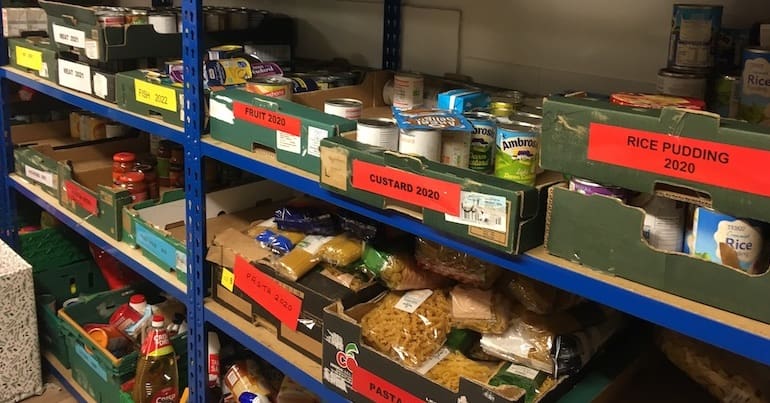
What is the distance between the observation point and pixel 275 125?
145 centimetres

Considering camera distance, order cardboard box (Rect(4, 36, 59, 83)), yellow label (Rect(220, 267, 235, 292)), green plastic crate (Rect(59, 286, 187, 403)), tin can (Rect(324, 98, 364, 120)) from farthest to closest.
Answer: cardboard box (Rect(4, 36, 59, 83)), green plastic crate (Rect(59, 286, 187, 403)), yellow label (Rect(220, 267, 235, 292)), tin can (Rect(324, 98, 364, 120))

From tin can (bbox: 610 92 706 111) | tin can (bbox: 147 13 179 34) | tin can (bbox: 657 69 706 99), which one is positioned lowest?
tin can (bbox: 610 92 706 111)

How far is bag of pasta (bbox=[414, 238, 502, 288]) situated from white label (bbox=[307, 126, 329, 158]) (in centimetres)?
27

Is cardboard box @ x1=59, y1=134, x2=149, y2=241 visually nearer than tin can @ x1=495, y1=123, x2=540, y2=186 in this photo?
No

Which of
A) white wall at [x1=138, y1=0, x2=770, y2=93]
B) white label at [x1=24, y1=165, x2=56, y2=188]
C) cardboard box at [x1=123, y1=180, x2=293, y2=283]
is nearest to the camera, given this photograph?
white wall at [x1=138, y1=0, x2=770, y2=93]

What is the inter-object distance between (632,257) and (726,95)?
43 cm

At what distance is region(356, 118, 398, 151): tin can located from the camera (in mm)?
1288

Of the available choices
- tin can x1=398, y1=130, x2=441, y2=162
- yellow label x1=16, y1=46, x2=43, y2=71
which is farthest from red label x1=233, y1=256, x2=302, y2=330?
yellow label x1=16, y1=46, x2=43, y2=71

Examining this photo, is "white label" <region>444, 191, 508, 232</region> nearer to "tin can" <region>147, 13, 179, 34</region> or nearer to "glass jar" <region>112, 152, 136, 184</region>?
"tin can" <region>147, 13, 179, 34</region>

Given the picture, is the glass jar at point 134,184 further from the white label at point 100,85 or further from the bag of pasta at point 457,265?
the bag of pasta at point 457,265

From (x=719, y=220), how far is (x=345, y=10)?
1.52 metres

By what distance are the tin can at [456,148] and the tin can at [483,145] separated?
13 millimetres

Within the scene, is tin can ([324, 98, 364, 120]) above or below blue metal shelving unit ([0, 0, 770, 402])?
above

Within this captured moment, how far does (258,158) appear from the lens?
1.50 m
